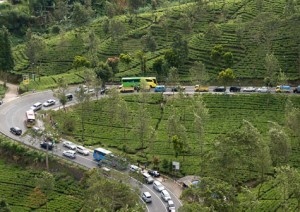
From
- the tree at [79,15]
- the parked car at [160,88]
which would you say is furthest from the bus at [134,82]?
the tree at [79,15]

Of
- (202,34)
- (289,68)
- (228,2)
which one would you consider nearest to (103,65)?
(202,34)

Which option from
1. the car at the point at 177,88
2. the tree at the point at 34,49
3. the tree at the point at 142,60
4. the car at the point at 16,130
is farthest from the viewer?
the tree at the point at 34,49

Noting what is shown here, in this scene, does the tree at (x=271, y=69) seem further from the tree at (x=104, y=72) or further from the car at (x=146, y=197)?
the car at (x=146, y=197)

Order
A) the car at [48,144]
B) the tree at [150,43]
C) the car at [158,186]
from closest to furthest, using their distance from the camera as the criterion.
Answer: the car at [158,186]
the car at [48,144]
the tree at [150,43]

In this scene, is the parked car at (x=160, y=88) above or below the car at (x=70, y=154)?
above

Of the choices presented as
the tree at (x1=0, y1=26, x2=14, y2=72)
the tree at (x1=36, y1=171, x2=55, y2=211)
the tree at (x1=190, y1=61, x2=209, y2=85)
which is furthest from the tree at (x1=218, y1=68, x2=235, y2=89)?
the tree at (x1=0, y1=26, x2=14, y2=72)

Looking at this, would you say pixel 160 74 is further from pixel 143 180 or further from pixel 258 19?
pixel 143 180

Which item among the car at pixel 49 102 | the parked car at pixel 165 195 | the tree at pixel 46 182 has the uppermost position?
the car at pixel 49 102
